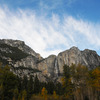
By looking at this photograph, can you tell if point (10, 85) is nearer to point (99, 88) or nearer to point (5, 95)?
point (5, 95)

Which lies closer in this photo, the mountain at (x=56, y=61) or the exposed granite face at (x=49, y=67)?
the mountain at (x=56, y=61)

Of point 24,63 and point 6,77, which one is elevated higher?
point 24,63

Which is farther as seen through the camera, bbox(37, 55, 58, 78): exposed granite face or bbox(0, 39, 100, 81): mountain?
bbox(37, 55, 58, 78): exposed granite face

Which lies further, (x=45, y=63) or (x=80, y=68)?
(x=45, y=63)

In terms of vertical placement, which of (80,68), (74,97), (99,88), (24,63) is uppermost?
(24,63)

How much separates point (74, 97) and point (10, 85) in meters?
16.3

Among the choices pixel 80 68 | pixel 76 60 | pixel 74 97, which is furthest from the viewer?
pixel 76 60

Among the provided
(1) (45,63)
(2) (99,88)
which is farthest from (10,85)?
(1) (45,63)

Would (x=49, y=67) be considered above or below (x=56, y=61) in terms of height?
below

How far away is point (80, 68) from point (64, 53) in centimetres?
10162

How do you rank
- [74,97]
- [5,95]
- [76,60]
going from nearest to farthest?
[5,95] → [74,97] → [76,60]

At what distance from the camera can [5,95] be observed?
21219 mm

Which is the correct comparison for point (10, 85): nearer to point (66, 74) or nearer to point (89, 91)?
point (66, 74)

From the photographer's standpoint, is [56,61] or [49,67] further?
[56,61]
